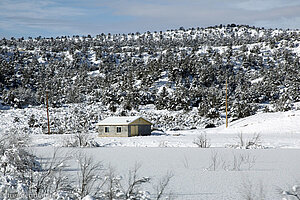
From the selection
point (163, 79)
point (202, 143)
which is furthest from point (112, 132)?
point (163, 79)

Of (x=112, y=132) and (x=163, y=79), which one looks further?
(x=163, y=79)

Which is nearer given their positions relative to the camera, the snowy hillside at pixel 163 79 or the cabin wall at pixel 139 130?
the cabin wall at pixel 139 130

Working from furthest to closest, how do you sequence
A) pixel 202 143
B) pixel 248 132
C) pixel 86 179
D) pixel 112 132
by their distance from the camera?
pixel 112 132, pixel 248 132, pixel 202 143, pixel 86 179

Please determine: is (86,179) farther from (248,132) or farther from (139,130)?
(248,132)

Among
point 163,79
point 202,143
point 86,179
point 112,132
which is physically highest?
point 163,79

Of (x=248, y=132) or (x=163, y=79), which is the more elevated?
(x=163, y=79)

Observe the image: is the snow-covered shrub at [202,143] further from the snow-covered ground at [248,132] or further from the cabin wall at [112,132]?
the cabin wall at [112,132]

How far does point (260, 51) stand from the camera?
82250 millimetres

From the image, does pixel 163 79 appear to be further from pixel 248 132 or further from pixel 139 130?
pixel 248 132

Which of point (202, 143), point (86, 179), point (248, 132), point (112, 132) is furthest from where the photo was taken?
point (112, 132)

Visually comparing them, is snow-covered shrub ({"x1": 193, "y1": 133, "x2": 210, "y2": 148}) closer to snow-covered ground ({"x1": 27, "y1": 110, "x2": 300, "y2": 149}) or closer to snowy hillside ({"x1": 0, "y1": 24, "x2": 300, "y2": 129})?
snow-covered ground ({"x1": 27, "y1": 110, "x2": 300, "y2": 149})

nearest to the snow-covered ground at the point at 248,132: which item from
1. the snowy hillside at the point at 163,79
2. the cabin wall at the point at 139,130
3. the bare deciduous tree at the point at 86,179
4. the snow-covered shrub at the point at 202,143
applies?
the cabin wall at the point at 139,130

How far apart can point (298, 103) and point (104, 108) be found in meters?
35.1

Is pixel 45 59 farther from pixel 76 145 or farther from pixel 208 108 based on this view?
pixel 76 145
